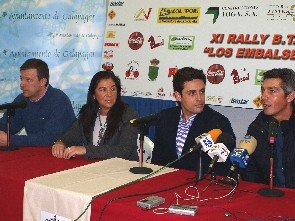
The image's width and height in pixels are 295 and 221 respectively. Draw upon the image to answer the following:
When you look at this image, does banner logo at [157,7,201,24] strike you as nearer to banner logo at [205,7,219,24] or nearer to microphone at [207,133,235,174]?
banner logo at [205,7,219,24]

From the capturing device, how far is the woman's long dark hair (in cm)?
361

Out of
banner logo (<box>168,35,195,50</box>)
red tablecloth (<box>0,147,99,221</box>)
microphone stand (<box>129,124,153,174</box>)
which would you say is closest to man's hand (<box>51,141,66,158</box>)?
red tablecloth (<box>0,147,99,221</box>)

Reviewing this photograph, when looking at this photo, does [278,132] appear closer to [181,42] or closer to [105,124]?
[105,124]

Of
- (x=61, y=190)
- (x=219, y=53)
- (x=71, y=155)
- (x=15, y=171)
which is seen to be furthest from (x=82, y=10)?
(x=61, y=190)

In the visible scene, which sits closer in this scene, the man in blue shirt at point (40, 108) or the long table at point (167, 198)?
the long table at point (167, 198)

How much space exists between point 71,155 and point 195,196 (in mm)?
1115

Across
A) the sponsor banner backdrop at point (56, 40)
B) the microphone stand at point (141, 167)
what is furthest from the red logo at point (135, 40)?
the microphone stand at point (141, 167)

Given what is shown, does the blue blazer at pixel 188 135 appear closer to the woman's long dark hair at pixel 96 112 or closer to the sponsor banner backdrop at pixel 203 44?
the woman's long dark hair at pixel 96 112

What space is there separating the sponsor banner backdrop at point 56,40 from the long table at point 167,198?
2550mm

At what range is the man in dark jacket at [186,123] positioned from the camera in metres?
3.29

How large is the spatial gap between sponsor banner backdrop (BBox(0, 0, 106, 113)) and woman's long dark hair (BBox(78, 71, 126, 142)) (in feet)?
5.47

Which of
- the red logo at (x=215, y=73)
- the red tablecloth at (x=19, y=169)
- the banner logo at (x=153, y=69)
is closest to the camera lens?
the red tablecloth at (x=19, y=169)

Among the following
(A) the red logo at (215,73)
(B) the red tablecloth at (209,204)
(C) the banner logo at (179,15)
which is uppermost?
(C) the banner logo at (179,15)

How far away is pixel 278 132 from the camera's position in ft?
9.81
